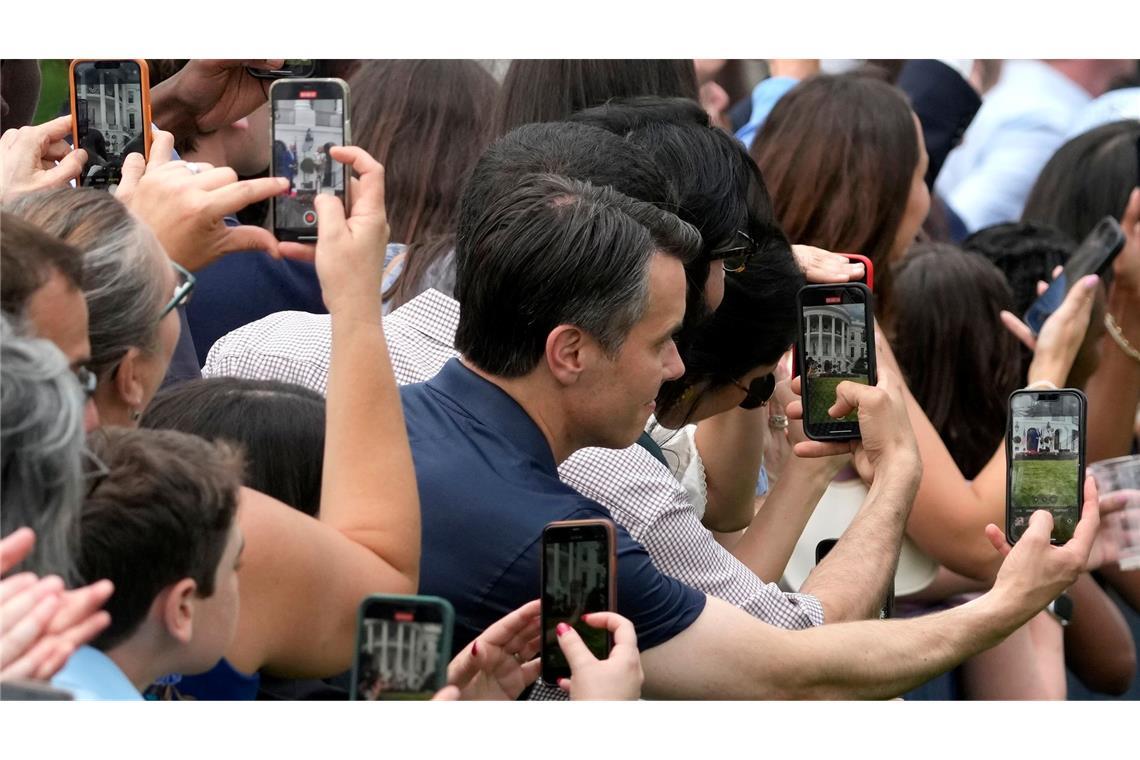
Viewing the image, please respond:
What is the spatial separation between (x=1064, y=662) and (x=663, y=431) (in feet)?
5.72

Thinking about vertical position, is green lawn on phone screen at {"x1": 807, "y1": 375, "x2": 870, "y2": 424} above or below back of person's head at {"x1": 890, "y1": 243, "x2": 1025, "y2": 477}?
above

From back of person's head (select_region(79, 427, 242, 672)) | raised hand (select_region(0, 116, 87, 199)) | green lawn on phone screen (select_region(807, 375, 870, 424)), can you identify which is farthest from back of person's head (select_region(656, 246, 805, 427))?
back of person's head (select_region(79, 427, 242, 672))

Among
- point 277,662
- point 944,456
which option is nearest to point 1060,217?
point 944,456

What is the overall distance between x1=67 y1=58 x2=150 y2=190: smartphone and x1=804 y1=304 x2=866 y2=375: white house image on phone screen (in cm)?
123

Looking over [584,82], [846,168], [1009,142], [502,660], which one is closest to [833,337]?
[584,82]

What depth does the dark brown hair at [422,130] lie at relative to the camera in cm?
386

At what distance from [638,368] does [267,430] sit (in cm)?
57

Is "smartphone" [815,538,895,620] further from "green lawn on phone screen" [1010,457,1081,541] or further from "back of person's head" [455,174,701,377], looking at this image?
"back of person's head" [455,174,701,377]

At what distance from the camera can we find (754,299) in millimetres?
3215

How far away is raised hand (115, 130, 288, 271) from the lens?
2389 millimetres

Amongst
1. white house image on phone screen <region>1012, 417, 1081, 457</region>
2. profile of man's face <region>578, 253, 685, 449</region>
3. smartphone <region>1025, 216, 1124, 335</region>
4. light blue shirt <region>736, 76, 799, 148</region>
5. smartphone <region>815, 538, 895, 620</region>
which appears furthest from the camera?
light blue shirt <region>736, 76, 799, 148</region>

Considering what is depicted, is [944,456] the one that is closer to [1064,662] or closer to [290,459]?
[1064,662]

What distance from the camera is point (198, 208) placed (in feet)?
7.88

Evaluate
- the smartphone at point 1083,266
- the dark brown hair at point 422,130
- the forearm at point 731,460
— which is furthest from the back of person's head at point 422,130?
the smartphone at point 1083,266
